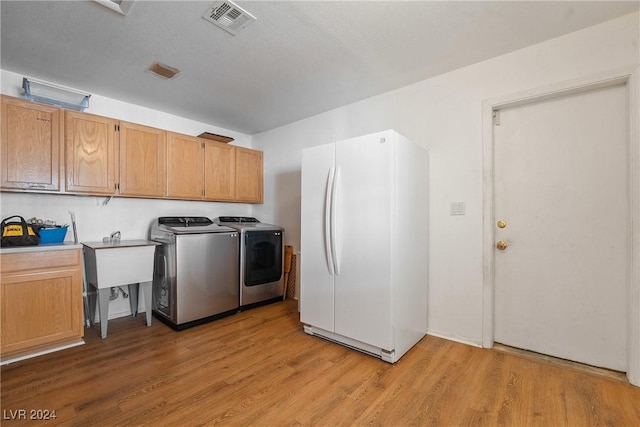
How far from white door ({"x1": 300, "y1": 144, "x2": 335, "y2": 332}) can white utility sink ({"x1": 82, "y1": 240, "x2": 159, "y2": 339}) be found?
1566 millimetres

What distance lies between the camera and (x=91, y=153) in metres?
2.73

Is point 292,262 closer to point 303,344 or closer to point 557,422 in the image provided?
point 303,344

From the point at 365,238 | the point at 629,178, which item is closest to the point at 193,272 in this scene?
the point at 365,238

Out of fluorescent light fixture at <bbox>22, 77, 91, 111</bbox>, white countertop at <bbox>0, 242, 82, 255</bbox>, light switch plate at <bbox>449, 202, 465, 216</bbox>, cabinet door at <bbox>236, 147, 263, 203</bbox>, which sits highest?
fluorescent light fixture at <bbox>22, 77, 91, 111</bbox>

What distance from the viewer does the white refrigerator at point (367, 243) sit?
216 cm

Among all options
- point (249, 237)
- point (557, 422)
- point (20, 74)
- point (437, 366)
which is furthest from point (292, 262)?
point (20, 74)

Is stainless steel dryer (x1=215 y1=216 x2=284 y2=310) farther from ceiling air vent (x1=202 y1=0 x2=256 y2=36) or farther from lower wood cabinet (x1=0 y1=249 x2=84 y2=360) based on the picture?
ceiling air vent (x1=202 y1=0 x2=256 y2=36)

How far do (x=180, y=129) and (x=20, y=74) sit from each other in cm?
146

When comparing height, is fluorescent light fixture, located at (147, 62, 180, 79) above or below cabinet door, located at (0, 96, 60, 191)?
above

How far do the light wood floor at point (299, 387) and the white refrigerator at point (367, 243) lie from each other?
0.22m

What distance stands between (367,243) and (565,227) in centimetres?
151

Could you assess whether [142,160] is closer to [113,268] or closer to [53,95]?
[53,95]

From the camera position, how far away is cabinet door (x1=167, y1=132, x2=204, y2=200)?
10.8ft

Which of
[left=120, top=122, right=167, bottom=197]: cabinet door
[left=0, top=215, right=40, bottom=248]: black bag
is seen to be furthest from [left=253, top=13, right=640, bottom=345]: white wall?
[left=0, top=215, right=40, bottom=248]: black bag
